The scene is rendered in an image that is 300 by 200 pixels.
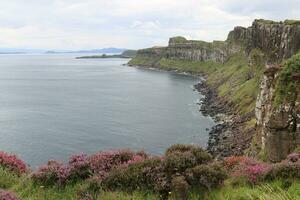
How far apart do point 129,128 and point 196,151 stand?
8327 cm

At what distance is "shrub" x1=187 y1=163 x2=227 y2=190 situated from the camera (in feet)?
46.4

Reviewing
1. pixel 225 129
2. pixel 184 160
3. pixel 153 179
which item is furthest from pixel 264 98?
pixel 153 179

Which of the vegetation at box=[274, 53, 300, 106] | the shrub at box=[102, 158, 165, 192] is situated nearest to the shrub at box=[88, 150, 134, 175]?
the shrub at box=[102, 158, 165, 192]

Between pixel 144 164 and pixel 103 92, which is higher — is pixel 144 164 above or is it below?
above

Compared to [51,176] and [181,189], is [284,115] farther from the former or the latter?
[51,176]

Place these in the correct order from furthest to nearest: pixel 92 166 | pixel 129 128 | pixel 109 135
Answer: pixel 129 128
pixel 109 135
pixel 92 166

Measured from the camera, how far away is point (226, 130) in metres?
95.2

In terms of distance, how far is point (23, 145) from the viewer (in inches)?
3248

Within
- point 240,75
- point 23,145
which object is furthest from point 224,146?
point 240,75

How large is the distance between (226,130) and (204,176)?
82.6 metres

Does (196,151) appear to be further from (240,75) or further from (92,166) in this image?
(240,75)

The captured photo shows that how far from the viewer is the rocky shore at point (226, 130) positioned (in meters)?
77.2

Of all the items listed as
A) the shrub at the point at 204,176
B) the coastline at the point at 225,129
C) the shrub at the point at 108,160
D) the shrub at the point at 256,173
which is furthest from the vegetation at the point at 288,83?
the shrub at the point at 204,176

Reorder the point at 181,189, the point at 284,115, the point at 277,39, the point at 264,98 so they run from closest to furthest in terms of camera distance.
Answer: the point at 181,189 → the point at 284,115 → the point at 264,98 → the point at 277,39
